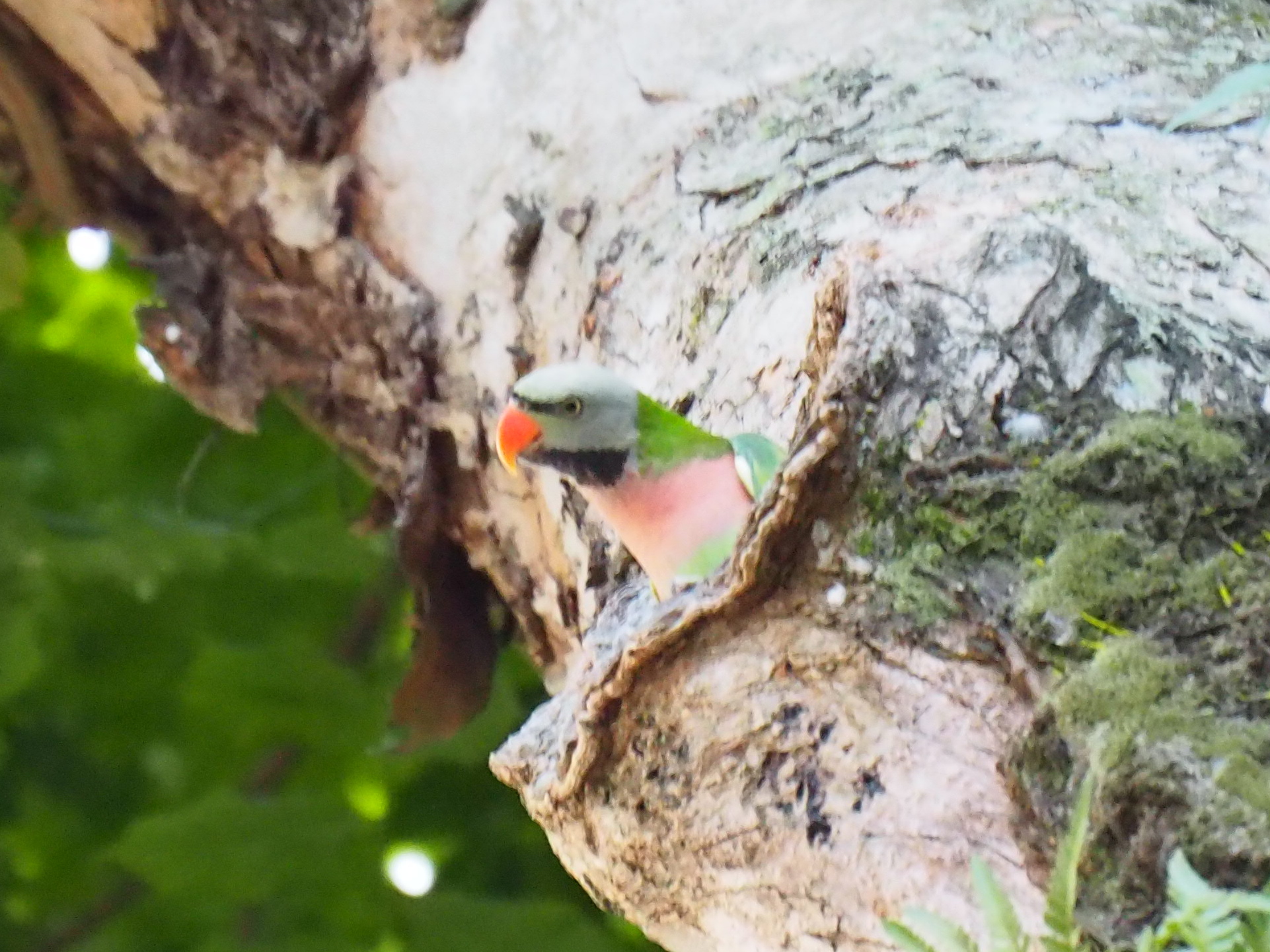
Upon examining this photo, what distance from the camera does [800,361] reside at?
40.4 inches

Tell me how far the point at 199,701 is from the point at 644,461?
119 cm

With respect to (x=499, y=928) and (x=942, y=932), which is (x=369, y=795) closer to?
(x=499, y=928)

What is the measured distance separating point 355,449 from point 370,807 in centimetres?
85

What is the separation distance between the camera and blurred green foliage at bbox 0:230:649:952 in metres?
1.88

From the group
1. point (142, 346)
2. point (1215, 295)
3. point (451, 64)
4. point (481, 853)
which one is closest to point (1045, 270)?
point (1215, 295)

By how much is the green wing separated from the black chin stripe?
11 cm

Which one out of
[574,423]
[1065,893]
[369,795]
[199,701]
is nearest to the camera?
[1065,893]

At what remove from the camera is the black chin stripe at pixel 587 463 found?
3.64 feet

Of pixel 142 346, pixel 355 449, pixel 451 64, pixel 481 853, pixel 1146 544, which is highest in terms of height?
pixel 451 64

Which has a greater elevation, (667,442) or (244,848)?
(667,442)

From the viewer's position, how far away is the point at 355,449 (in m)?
1.79

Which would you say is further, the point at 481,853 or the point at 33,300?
the point at 33,300

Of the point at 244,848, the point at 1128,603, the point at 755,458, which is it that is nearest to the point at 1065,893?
the point at 1128,603

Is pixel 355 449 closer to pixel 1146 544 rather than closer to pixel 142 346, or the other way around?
pixel 142 346
